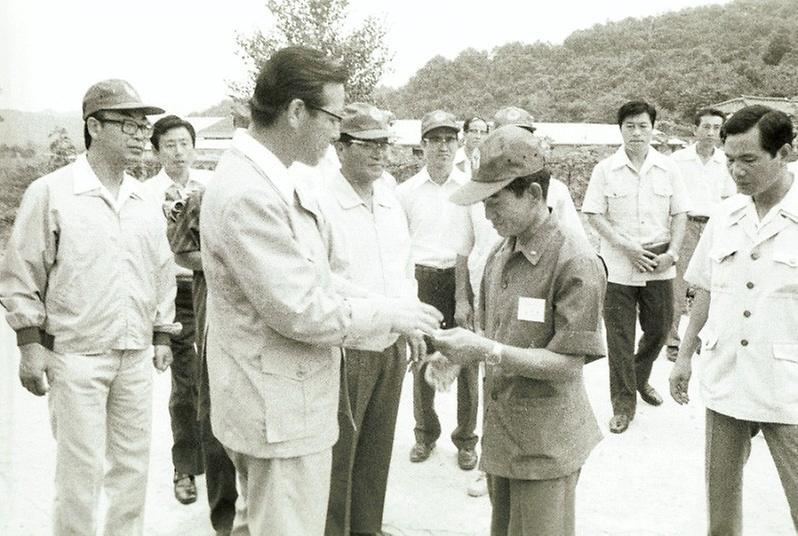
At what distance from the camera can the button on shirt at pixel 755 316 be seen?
2881 millimetres

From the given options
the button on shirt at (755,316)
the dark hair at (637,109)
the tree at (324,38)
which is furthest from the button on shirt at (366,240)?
the tree at (324,38)

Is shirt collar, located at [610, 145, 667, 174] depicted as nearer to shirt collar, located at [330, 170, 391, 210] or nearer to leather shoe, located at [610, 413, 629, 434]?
leather shoe, located at [610, 413, 629, 434]

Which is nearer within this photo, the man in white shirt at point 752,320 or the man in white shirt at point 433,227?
the man in white shirt at point 752,320

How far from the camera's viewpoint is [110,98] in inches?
124

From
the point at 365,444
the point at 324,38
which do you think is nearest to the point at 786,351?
the point at 365,444

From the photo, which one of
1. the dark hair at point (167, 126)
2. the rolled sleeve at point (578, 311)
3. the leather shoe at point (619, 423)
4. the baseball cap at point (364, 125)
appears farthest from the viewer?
the leather shoe at point (619, 423)

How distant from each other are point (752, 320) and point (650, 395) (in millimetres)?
3034

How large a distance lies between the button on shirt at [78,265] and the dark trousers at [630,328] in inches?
136

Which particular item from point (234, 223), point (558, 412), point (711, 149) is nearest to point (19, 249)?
point (234, 223)

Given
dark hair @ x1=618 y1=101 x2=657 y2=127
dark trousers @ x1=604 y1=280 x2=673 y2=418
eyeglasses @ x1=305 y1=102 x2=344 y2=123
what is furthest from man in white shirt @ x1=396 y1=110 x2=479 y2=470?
eyeglasses @ x1=305 y1=102 x2=344 y2=123

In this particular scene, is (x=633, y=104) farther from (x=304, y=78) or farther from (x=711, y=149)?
(x=304, y=78)

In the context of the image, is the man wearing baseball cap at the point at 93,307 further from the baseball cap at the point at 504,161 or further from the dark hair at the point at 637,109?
the dark hair at the point at 637,109

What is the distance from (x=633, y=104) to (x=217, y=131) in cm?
4232

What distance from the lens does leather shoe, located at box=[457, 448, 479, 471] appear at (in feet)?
15.5
